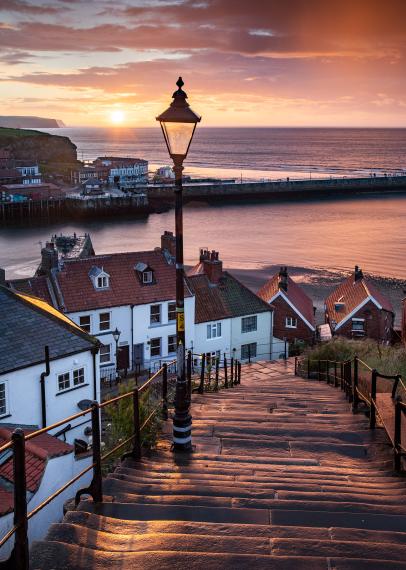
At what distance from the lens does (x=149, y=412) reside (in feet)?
29.6

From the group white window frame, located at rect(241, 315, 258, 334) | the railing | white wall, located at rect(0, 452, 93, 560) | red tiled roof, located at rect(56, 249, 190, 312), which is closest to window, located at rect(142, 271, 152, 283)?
red tiled roof, located at rect(56, 249, 190, 312)

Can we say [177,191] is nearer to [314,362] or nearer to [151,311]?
[314,362]

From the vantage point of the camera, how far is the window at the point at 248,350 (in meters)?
36.1

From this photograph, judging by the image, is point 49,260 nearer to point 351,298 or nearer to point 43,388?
point 43,388

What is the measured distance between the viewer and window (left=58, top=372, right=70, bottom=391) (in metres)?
21.1

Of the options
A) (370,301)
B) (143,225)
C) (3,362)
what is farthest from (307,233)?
(3,362)

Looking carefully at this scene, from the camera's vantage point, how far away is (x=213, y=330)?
114ft

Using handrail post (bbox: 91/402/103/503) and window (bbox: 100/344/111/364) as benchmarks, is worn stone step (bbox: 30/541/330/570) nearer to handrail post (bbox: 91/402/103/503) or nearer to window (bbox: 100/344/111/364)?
handrail post (bbox: 91/402/103/503)

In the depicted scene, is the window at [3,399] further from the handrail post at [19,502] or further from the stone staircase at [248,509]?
the handrail post at [19,502]

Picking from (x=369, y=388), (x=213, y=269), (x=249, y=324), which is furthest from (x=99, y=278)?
(x=369, y=388)

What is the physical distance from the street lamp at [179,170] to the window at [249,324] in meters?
27.0

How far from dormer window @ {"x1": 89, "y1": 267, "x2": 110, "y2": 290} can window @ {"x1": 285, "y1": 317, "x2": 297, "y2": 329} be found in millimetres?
11448

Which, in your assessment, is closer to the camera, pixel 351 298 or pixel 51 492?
pixel 51 492

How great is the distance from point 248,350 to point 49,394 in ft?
56.1
